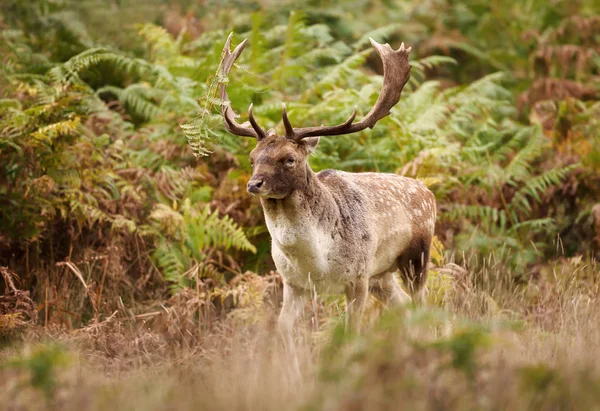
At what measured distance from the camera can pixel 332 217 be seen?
5.90 m

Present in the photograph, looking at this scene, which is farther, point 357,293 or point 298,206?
point 357,293

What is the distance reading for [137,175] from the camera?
7.89 meters

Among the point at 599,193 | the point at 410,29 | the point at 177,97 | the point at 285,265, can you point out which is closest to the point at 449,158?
the point at 599,193

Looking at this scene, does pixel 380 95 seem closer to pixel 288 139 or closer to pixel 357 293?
pixel 288 139

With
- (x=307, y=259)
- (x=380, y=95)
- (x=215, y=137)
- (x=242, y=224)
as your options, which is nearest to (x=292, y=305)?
(x=307, y=259)

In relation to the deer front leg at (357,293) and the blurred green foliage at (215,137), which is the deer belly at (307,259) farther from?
the blurred green foliage at (215,137)

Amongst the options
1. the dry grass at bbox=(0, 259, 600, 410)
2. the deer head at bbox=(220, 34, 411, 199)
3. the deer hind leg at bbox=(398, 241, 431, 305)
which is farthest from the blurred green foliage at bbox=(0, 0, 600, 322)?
the dry grass at bbox=(0, 259, 600, 410)

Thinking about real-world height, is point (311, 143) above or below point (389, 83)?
below

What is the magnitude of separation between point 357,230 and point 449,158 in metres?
3.14

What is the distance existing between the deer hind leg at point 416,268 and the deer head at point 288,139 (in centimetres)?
126

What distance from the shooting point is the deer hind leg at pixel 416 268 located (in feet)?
21.9

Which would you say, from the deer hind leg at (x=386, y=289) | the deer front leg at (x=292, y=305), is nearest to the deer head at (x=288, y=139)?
the deer front leg at (x=292, y=305)

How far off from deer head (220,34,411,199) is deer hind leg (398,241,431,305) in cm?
126

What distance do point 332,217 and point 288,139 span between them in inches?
26.1
